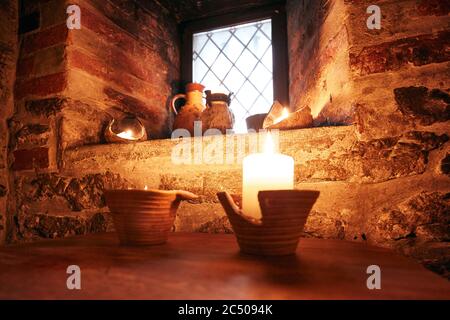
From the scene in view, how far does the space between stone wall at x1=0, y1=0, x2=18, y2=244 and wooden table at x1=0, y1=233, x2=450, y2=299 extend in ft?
2.37

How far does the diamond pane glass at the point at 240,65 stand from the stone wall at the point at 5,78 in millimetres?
849

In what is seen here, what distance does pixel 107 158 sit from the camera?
1115mm

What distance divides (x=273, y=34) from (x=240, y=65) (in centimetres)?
22

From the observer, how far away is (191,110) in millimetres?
1344

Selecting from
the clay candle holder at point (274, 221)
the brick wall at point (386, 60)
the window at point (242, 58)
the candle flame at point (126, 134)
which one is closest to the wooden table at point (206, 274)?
the clay candle holder at point (274, 221)

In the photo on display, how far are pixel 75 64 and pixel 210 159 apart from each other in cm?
67

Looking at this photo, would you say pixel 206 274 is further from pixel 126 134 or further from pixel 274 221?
pixel 126 134

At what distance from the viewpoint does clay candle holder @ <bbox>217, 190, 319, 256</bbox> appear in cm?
50

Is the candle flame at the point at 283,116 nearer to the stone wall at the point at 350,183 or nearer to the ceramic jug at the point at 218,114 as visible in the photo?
the stone wall at the point at 350,183

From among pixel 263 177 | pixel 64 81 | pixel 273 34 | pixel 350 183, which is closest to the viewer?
pixel 263 177

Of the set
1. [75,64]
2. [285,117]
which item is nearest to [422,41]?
[285,117]

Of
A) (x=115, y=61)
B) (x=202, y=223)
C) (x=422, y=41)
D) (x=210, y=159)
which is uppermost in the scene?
(x=115, y=61)

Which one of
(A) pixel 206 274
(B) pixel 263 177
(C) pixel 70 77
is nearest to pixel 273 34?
(C) pixel 70 77
